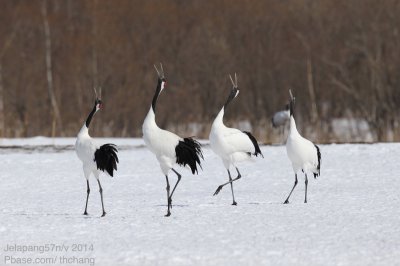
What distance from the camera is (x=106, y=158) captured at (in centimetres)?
936

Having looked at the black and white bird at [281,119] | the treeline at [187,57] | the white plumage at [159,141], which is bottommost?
the white plumage at [159,141]

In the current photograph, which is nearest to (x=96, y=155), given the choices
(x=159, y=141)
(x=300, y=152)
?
(x=159, y=141)

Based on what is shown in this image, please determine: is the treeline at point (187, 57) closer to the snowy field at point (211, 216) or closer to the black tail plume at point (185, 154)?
the snowy field at point (211, 216)

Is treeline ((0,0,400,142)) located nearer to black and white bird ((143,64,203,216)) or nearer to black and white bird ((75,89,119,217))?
black and white bird ((143,64,203,216))

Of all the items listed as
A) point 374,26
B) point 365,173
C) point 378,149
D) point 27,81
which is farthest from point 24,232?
point 27,81

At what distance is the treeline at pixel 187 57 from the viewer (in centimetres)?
2841

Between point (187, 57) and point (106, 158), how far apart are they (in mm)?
22821

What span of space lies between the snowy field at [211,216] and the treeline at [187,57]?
1276 centimetres

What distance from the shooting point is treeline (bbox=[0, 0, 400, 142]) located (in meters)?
28.4

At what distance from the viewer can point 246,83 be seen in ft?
103

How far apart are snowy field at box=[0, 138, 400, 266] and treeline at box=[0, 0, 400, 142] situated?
41.9 ft

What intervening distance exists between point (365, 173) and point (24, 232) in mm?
6598

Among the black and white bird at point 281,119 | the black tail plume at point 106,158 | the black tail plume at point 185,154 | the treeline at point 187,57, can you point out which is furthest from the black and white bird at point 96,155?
the treeline at point 187,57

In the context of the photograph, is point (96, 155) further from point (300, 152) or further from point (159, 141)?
point (300, 152)
